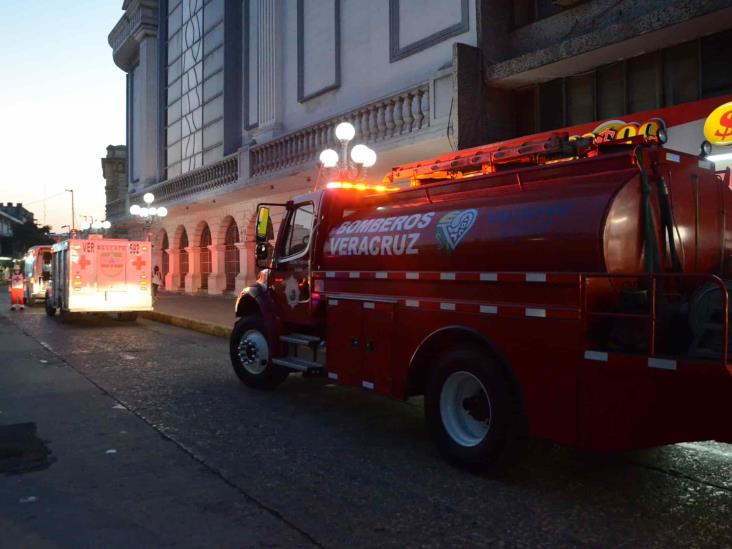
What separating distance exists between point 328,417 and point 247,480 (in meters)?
2.05

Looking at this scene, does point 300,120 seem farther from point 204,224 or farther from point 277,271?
point 277,271

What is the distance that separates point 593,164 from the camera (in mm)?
4672

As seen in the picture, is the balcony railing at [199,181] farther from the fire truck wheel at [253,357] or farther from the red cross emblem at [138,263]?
the fire truck wheel at [253,357]

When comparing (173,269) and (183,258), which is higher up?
(183,258)

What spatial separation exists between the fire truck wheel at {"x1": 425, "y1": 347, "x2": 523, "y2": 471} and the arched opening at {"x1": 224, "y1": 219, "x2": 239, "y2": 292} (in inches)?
813

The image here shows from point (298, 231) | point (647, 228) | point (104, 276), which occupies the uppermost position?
point (298, 231)

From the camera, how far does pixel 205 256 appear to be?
1115 inches

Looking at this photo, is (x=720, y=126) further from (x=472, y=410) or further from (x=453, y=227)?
(x=472, y=410)

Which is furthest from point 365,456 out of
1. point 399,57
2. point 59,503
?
point 399,57

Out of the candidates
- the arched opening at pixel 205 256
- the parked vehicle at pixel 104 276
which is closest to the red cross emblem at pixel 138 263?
the parked vehicle at pixel 104 276

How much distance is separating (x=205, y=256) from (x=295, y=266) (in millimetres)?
21795

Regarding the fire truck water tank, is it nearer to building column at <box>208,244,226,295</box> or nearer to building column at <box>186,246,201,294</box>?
building column at <box>208,244,226,295</box>

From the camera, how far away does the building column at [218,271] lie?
2556 centimetres

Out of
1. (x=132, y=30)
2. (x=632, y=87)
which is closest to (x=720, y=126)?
(x=632, y=87)
